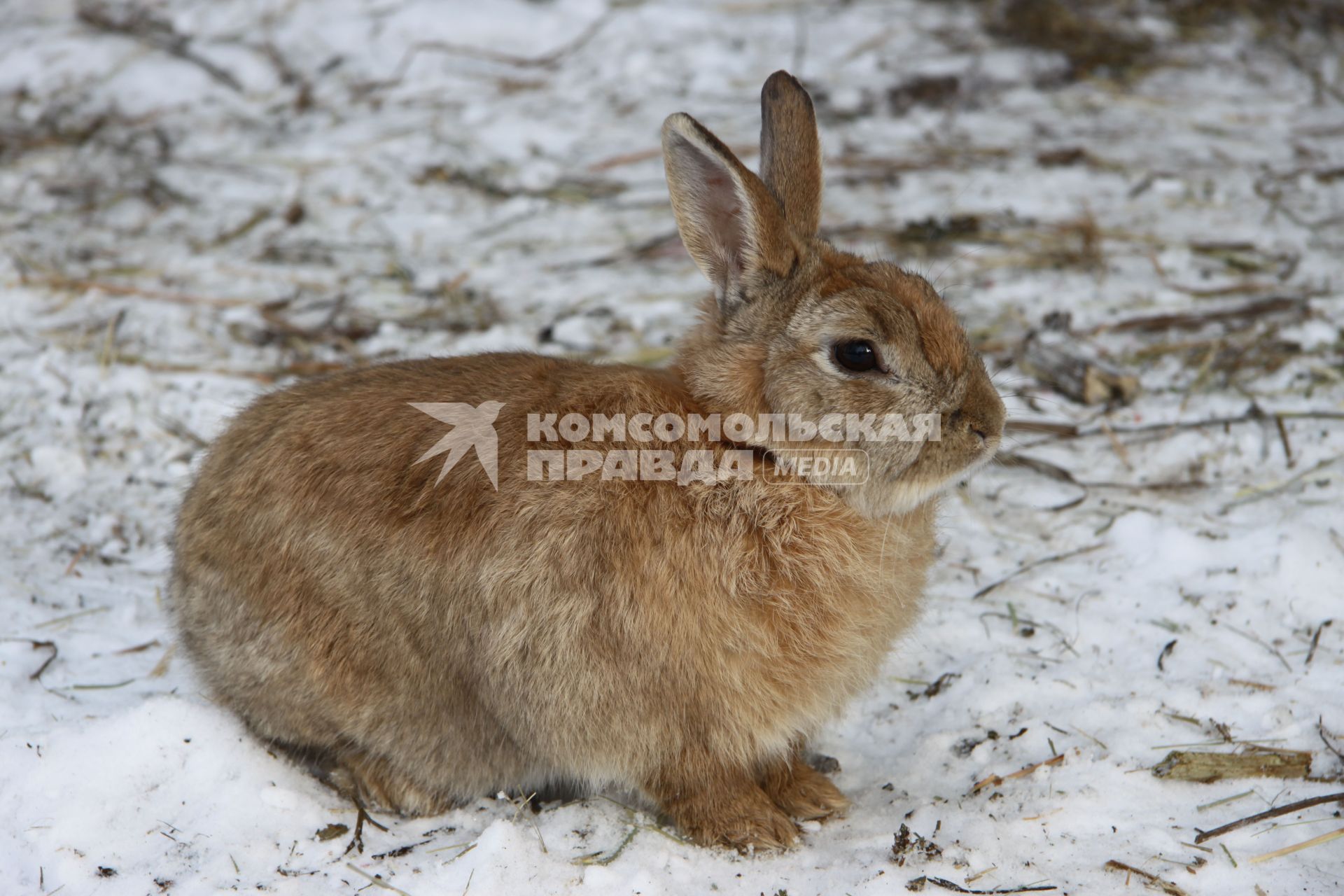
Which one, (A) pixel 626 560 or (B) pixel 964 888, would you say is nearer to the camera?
(B) pixel 964 888

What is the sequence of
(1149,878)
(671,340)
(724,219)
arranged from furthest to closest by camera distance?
(671,340)
(724,219)
(1149,878)

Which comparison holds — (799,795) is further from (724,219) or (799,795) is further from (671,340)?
(671,340)

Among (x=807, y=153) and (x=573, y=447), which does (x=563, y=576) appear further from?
(x=807, y=153)

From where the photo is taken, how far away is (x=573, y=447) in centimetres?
270

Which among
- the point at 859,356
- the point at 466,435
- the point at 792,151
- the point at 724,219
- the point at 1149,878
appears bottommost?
the point at 1149,878

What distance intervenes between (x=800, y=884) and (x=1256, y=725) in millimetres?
1260

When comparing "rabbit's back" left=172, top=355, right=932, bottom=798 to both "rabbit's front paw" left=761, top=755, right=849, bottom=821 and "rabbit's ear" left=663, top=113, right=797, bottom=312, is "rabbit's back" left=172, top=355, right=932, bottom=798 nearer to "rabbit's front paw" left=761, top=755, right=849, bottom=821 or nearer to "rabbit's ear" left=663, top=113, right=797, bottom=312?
"rabbit's front paw" left=761, top=755, right=849, bottom=821

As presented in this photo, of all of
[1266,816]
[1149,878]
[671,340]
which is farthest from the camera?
[671,340]

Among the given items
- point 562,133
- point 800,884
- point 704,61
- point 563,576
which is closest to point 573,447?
point 563,576

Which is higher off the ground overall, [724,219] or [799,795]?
[724,219]

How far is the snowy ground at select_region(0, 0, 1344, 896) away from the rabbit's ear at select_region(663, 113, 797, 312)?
1.29 m

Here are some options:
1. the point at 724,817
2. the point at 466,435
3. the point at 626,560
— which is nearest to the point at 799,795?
the point at 724,817

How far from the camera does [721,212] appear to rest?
2842 millimetres

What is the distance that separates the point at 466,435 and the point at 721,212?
32.1 inches
